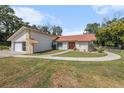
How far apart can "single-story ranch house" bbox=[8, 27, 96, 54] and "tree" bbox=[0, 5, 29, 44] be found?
4616 millimetres

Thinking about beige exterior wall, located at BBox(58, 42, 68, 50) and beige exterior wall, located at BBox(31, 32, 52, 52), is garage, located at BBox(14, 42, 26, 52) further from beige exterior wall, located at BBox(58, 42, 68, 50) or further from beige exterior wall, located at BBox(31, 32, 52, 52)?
beige exterior wall, located at BBox(58, 42, 68, 50)

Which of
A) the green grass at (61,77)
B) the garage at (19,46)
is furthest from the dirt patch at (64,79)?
the garage at (19,46)

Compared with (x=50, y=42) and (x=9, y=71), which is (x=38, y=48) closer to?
(x=50, y=42)

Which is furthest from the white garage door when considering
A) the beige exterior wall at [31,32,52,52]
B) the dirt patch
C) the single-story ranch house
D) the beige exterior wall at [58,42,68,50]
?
the dirt patch

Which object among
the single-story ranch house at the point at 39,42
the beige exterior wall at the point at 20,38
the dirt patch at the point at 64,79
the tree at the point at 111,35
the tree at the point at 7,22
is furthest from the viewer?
the tree at the point at 7,22

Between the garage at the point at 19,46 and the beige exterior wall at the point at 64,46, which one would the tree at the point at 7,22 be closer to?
the garage at the point at 19,46

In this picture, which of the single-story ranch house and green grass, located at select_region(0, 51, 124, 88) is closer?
green grass, located at select_region(0, 51, 124, 88)

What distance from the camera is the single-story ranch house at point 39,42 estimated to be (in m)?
29.9

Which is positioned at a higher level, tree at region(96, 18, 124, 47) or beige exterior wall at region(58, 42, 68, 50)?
tree at region(96, 18, 124, 47)

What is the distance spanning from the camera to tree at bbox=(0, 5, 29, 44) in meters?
36.4

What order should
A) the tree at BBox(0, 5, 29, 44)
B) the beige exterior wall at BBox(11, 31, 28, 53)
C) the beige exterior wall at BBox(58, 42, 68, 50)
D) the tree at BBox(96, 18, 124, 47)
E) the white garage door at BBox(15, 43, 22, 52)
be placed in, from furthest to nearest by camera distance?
the beige exterior wall at BBox(58, 42, 68, 50) < the tree at BBox(0, 5, 29, 44) < the tree at BBox(96, 18, 124, 47) < the white garage door at BBox(15, 43, 22, 52) < the beige exterior wall at BBox(11, 31, 28, 53)

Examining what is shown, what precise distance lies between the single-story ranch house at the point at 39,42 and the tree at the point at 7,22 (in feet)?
15.1

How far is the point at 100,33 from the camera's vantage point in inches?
1468
